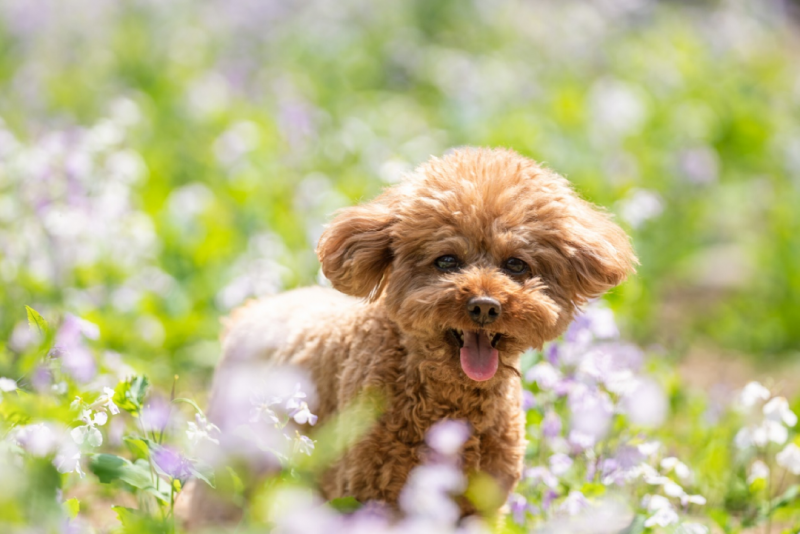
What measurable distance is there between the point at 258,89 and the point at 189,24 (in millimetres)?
1685

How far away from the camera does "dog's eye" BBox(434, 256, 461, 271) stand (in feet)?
8.15

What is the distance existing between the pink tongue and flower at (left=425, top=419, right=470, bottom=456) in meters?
0.14

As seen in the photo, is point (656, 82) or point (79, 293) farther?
point (656, 82)

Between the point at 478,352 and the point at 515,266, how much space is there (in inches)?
10.5

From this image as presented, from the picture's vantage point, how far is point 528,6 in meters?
10.9

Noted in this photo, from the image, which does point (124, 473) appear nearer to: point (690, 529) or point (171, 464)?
point (171, 464)

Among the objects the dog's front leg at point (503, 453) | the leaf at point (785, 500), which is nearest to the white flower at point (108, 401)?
the dog's front leg at point (503, 453)

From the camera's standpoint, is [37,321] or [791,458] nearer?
[37,321]

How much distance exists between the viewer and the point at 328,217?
9.53 feet

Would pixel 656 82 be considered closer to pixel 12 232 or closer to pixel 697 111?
pixel 697 111

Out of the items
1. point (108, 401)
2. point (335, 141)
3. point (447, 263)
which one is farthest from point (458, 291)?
point (335, 141)

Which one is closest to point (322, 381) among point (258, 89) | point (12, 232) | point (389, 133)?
point (12, 232)

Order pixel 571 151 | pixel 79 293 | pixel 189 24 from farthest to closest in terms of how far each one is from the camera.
→ pixel 189 24
pixel 571 151
pixel 79 293

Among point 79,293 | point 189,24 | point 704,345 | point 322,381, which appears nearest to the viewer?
point 322,381
